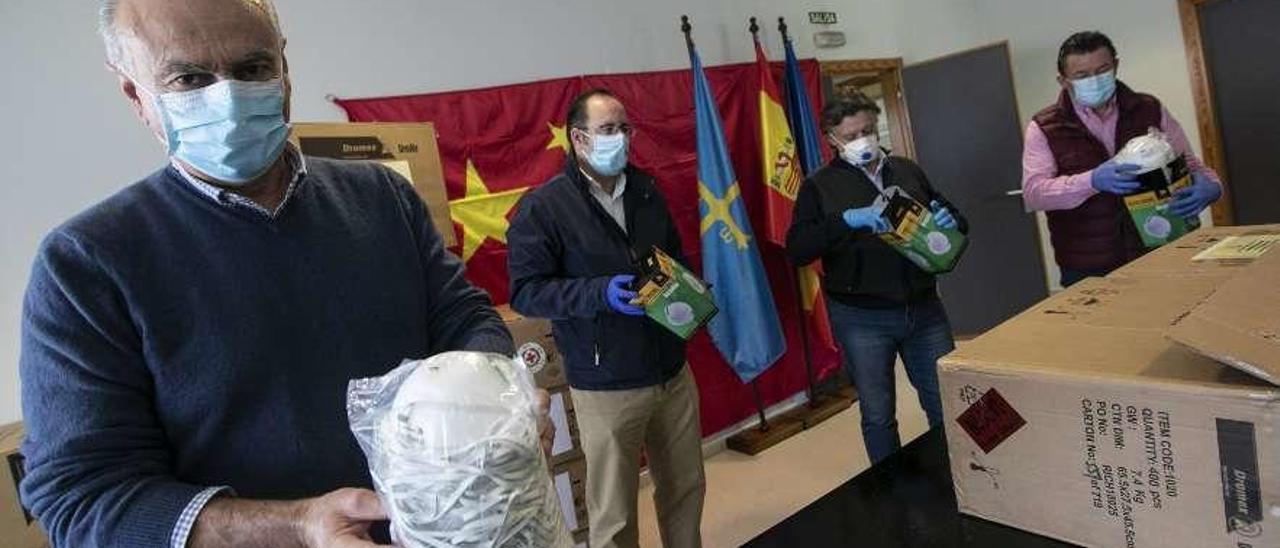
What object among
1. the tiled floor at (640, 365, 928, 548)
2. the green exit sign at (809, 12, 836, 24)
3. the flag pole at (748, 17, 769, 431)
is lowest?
the tiled floor at (640, 365, 928, 548)

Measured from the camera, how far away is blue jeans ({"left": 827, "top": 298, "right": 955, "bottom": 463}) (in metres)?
2.09

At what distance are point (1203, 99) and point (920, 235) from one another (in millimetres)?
3341

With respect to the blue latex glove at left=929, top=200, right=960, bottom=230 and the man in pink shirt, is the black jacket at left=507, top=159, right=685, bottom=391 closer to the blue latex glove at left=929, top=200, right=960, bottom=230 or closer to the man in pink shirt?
the blue latex glove at left=929, top=200, right=960, bottom=230

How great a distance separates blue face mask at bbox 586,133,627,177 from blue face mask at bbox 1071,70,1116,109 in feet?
4.59

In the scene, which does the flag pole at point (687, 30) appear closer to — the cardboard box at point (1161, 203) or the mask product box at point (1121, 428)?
the cardboard box at point (1161, 203)

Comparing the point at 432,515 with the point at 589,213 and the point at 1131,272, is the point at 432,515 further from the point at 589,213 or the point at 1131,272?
the point at 589,213

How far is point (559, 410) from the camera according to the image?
2.37m

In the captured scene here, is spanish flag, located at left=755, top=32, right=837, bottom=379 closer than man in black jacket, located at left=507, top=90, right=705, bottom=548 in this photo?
No

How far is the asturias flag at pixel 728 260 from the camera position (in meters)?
3.10

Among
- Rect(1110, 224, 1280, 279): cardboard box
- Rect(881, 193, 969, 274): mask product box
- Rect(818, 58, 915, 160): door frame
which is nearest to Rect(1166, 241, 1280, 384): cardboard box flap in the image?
Rect(1110, 224, 1280, 279): cardboard box

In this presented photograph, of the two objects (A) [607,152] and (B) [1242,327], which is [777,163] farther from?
(B) [1242,327]

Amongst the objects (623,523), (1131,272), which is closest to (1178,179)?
(1131,272)

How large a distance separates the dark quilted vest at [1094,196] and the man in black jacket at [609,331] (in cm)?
126

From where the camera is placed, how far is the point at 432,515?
2.01 feet
